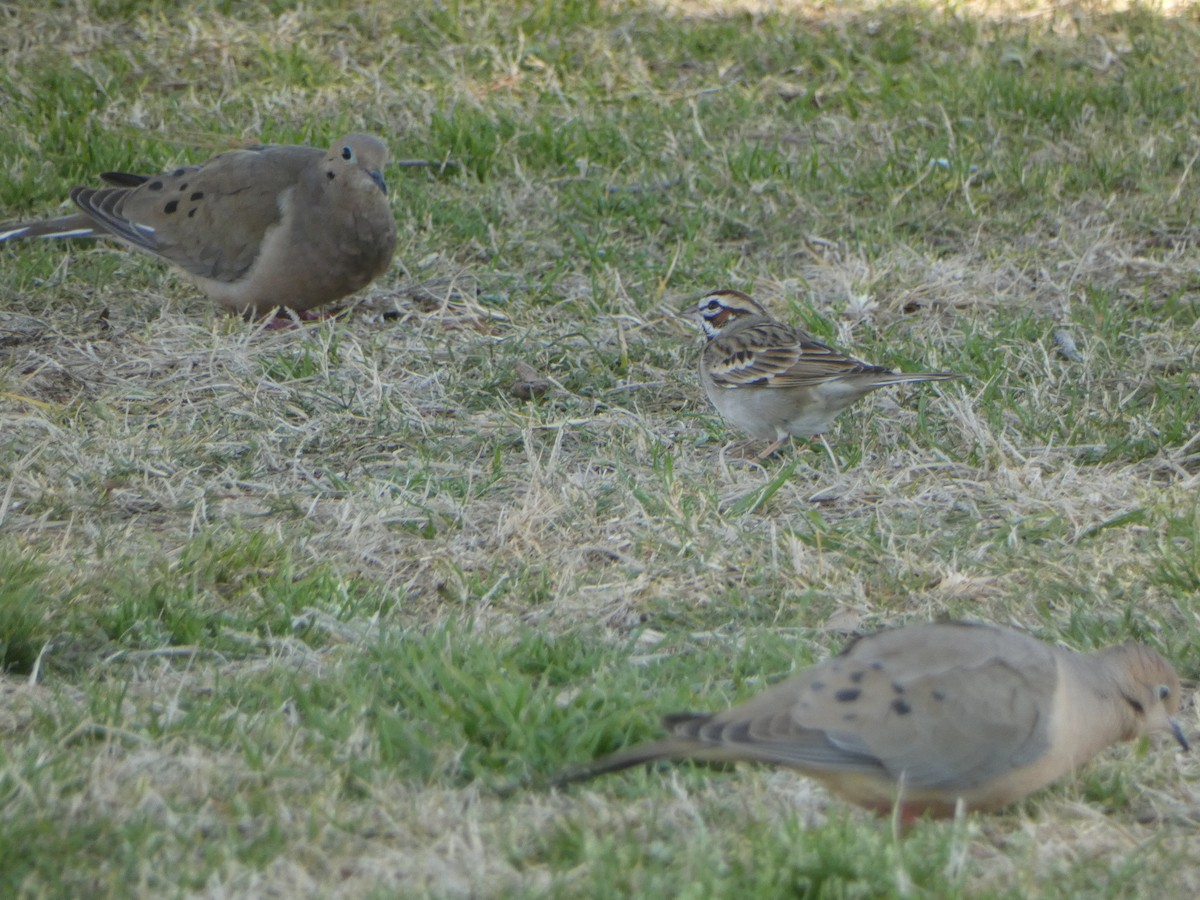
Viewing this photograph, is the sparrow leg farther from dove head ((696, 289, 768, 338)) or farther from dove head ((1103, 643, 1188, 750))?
dove head ((1103, 643, 1188, 750))

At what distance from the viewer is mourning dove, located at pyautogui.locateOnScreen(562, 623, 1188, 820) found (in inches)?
129

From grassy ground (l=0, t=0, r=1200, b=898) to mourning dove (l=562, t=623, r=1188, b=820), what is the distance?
12 cm

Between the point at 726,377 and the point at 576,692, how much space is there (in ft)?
7.33

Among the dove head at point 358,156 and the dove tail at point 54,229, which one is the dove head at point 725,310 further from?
the dove tail at point 54,229

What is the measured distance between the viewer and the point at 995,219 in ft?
24.7

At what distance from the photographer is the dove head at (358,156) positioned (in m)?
6.83

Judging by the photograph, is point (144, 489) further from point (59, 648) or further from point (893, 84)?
point (893, 84)

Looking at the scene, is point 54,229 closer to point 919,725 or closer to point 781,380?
point 781,380

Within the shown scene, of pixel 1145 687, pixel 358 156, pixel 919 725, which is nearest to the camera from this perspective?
pixel 919 725

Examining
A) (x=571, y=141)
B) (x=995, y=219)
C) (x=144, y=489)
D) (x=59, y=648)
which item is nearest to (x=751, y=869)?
(x=59, y=648)

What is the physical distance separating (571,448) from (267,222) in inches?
79.5

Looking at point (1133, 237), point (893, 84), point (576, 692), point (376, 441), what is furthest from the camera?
point (893, 84)

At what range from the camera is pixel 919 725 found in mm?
3324

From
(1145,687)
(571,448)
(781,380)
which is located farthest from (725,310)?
(1145,687)
